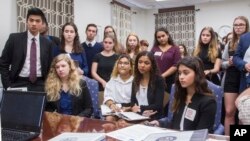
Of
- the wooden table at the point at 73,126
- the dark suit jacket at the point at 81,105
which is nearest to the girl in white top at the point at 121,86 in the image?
the dark suit jacket at the point at 81,105

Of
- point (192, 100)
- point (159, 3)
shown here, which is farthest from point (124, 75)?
point (159, 3)

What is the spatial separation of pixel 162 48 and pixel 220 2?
5.25 meters

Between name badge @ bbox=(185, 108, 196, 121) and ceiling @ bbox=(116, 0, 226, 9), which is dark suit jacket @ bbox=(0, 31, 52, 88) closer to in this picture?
name badge @ bbox=(185, 108, 196, 121)

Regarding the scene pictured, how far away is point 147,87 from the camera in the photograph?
111 inches

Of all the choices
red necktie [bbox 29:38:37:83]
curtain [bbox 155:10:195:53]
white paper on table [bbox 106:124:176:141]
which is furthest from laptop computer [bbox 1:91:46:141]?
curtain [bbox 155:10:195:53]

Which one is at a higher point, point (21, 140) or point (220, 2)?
point (220, 2)

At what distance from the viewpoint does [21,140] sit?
4.52 feet

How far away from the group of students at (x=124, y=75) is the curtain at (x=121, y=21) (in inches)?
144

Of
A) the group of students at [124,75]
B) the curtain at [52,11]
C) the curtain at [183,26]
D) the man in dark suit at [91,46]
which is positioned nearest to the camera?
the group of students at [124,75]

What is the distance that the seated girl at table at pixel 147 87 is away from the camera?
8.97ft

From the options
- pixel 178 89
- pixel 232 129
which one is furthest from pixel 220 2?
pixel 232 129

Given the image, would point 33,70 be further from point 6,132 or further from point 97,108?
point 6,132

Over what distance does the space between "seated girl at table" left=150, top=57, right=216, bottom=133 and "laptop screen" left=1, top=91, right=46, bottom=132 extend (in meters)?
0.94

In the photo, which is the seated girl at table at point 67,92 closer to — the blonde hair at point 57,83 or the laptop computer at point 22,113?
the blonde hair at point 57,83
